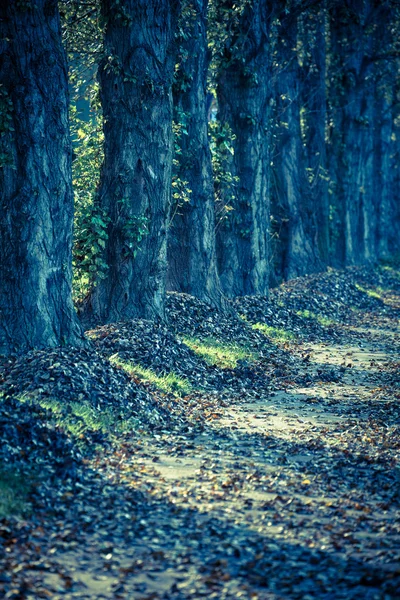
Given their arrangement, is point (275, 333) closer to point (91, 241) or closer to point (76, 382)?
point (91, 241)

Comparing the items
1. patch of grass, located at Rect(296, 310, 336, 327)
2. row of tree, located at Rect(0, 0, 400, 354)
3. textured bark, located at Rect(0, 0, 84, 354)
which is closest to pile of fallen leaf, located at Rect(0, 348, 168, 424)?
textured bark, located at Rect(0, 0, 84, 354)

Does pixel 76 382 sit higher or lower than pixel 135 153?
lower

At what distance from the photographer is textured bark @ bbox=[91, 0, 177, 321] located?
15188 mm

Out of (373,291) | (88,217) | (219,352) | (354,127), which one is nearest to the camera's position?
(88,217)

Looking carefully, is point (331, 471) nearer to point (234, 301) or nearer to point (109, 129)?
point (109, 129)

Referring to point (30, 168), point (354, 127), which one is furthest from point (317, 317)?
point (354, 127)

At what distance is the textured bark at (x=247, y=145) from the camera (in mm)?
21141

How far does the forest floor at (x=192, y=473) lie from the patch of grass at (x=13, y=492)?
0.7 inches

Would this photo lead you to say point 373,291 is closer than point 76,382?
Result: No

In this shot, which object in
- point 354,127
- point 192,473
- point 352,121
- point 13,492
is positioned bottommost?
point 192,473

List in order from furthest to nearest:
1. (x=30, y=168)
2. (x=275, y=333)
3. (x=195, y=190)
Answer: (x=275, y=333) < (x=195, y=190) < (x=30, y=168)

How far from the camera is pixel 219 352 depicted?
52.3 feet

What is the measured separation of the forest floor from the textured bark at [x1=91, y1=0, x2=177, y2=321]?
1.08 metres

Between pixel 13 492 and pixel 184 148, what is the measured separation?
1207 centimetres
